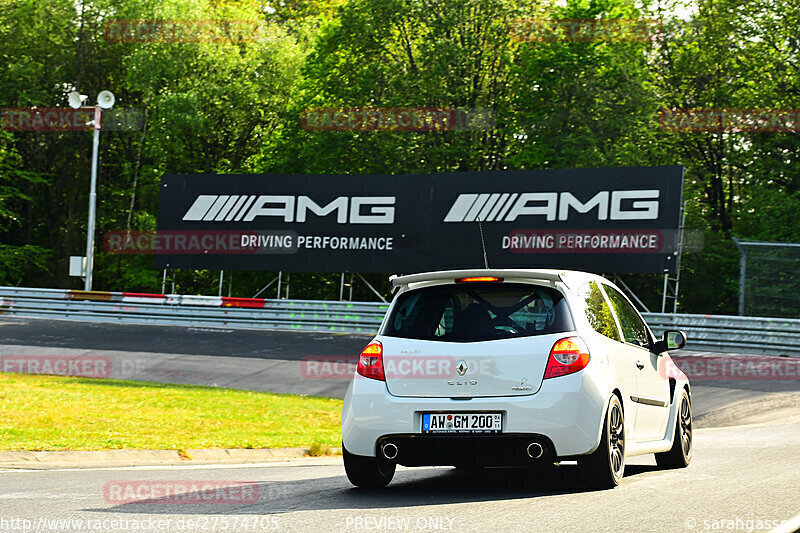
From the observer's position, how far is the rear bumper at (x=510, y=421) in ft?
24.1

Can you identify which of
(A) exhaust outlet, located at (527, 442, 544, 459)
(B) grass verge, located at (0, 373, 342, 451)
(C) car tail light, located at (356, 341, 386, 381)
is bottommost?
(B) grass verge, located at (0, 373, 342, 451)

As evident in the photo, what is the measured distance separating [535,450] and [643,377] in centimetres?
178

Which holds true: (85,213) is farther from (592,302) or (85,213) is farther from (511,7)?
(592,302)

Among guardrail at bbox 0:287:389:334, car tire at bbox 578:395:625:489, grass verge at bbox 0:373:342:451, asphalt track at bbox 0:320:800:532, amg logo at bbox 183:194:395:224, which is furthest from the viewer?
amg logo at bbox 183:194:395:224

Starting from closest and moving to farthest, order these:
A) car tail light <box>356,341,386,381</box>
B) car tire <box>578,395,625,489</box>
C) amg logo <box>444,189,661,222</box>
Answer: car tire <box>578,395,625,489</box> < car tail light <box>356,341,386,381</box> < amg logo <box>444,189,661,222</box>

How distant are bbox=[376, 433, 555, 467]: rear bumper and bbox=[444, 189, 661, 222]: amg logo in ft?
68.2

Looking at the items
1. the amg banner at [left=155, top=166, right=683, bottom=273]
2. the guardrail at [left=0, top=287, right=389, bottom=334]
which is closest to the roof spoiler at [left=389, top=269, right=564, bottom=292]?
the amg banner at [left=155, top=166, right=683, bottom=273]

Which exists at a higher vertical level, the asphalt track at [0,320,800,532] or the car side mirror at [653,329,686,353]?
the car side mirror at [653,329,686,353]

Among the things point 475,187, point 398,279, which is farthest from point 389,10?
point 398,279

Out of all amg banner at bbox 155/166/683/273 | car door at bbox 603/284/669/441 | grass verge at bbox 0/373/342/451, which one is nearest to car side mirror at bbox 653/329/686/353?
car door at bbox 603/284/669/441

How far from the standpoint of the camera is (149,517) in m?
6.67

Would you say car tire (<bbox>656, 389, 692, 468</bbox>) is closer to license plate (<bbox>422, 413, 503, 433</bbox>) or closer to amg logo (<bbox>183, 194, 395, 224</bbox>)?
license plate (<bbox>422, 413, 503, 433</bbox>)

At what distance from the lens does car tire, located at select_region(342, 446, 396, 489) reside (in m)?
8.00

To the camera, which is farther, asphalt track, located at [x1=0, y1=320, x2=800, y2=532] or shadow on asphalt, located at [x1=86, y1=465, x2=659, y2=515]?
shadow on asphalt, located at [x1=86, y1=465, x2=659, y2=515]
